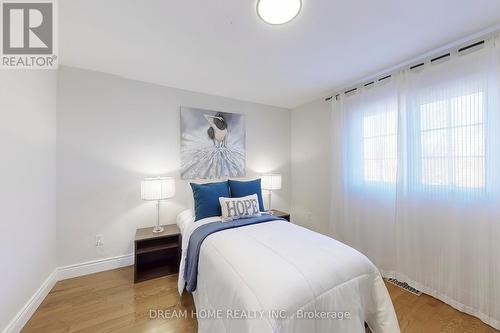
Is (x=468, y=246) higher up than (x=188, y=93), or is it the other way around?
(x=188, y=93)

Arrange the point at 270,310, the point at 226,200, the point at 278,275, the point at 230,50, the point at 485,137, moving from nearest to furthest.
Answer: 1. the point at 270,310
2. the point at 278,275
3. the point at 485,137
4. the point at 230,50
5. the point at 226,200

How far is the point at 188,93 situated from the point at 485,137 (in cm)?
311

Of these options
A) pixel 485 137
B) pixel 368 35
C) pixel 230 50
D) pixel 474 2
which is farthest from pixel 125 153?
pixel 485 137

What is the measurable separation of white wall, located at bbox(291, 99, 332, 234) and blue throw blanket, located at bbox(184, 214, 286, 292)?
55.3 inches

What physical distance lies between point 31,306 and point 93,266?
63 cm

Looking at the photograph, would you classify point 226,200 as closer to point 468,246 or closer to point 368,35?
point 368,35

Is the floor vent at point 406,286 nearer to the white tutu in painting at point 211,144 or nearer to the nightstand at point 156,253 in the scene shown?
the white tutu in painting at point 211,144

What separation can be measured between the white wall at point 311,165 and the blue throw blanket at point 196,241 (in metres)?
1.40

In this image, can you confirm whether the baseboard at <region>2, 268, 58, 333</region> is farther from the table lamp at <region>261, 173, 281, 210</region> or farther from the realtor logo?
the table lamp at <region>261, 173, 281, 210</region>

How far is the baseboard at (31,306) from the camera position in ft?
4.50

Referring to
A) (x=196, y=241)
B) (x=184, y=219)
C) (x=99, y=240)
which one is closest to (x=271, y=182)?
(x=184, y=219)

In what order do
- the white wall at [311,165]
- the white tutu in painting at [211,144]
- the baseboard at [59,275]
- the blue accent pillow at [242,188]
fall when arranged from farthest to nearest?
1. the white wall at [311,165]
2. the white tutu in painting at [211,144]
3. the blue accent pillow at [242,188]
4. the baseboard at [59,275]

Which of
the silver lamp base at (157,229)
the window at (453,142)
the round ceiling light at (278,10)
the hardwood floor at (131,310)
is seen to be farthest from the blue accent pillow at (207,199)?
the window at (453,142)

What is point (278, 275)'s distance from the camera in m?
1.09
